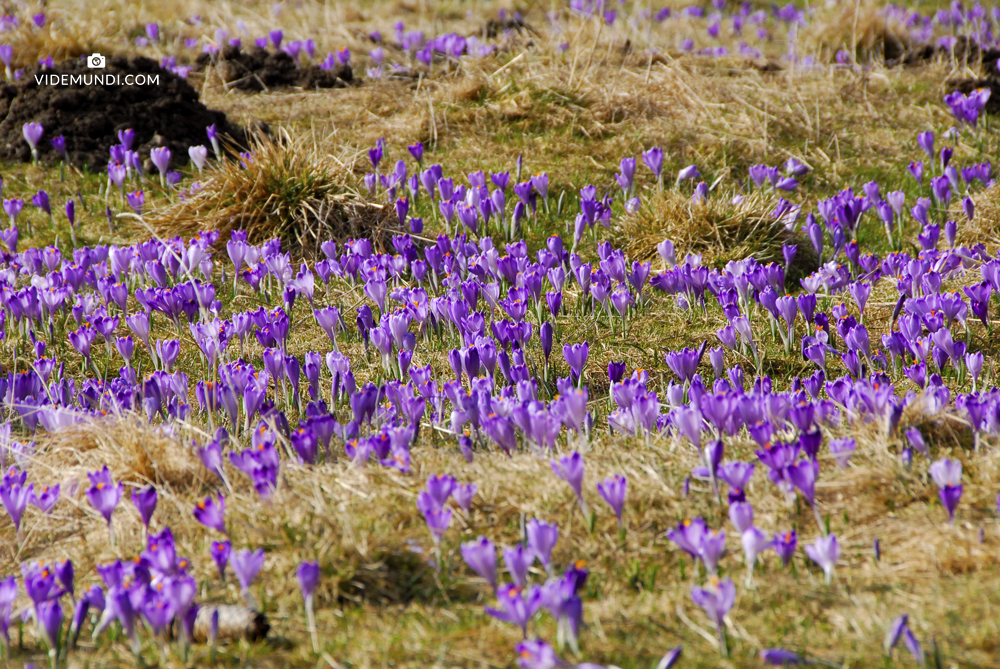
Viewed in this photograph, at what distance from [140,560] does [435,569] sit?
0.94 meters

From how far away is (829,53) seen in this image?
1069 centimetres

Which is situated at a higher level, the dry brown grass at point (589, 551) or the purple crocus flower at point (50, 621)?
the purple crocus flower at point (50, 621)

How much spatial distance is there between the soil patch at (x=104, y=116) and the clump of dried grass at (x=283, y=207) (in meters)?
1.75

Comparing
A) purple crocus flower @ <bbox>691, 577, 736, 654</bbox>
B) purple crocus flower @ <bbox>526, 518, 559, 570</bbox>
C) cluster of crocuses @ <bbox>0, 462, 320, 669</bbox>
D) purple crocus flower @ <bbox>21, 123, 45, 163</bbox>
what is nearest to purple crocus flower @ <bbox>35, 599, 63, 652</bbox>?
cluster of crocuses @ <bbox>0, 462, 320, 669</bbox>

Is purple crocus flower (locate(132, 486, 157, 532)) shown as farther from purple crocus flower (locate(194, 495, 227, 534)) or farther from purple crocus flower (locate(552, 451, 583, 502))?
purple crocus flower (locate(552, 451, 583, 502))

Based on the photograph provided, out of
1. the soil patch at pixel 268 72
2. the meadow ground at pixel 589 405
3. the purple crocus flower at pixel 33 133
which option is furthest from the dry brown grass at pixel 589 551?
the soil patch at pixel 268 72

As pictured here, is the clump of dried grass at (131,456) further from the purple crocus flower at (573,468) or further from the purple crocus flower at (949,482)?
the purple crocus flower at (949,482)

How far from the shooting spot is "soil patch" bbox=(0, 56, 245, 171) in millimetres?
8461

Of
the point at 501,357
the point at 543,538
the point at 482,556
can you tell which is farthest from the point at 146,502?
the point at 501,357

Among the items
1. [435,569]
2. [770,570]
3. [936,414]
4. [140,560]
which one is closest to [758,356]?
[936,414]

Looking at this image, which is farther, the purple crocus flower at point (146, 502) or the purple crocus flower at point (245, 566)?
the purple crocus flower at point (146, 502)

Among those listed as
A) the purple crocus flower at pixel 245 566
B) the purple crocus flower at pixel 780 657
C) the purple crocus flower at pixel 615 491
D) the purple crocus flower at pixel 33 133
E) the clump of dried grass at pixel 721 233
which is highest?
the purple crocus flower at pixel 33 133

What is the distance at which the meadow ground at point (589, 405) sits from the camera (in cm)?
282

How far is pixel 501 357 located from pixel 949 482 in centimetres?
200
